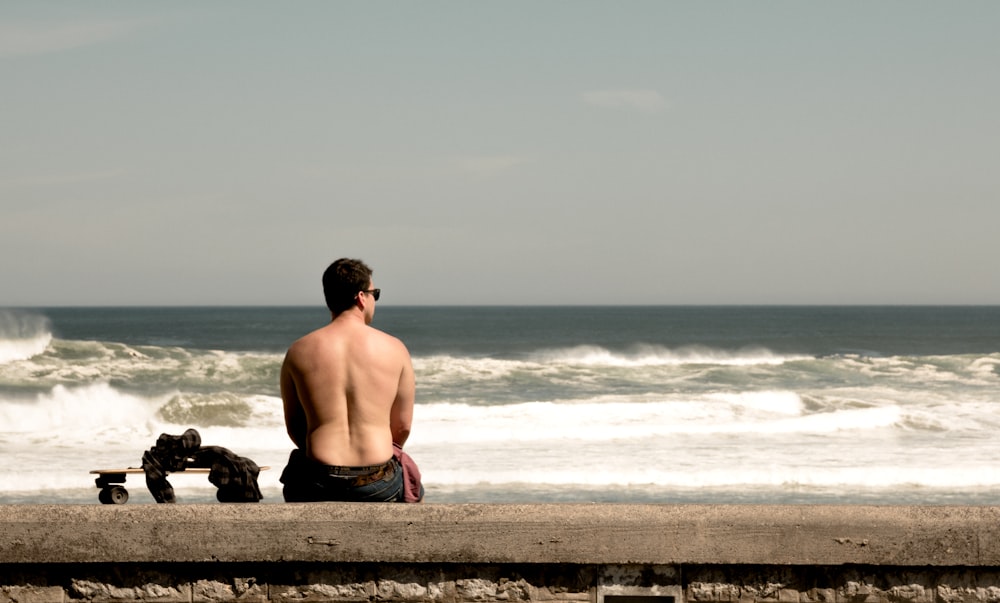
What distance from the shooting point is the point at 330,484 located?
13.0 ft

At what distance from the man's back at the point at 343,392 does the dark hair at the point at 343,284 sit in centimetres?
16

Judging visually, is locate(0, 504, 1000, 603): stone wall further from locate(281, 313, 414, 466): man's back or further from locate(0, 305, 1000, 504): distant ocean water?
locate(0, 305, 1000, 504): distant ocean water

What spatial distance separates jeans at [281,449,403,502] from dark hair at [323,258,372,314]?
0.61 m

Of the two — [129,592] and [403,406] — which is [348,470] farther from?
[129,592]

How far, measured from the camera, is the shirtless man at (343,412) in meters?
3.97

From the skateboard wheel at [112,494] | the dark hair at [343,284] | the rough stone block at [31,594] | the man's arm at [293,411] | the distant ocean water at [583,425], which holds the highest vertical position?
the dark hair at [343,284]

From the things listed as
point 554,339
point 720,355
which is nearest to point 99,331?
point 554,339

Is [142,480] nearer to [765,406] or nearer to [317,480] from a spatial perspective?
[317,480]

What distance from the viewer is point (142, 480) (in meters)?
13.5

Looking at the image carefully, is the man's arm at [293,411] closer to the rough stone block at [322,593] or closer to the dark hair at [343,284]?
the dark hair at [343,284]

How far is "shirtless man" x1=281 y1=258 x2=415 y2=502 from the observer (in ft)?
13.0

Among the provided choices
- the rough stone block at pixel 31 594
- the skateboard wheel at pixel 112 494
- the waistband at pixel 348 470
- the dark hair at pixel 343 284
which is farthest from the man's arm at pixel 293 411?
the skateboard wheel at pixel 112 494

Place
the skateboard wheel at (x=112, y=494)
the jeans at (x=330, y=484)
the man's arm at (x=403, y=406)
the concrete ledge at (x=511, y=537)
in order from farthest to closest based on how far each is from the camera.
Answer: the skateboard wheel at (x=112, y=494)
the man's arm at (x=403, y=406)
the jeans at (x=330, y=484)
the concrete ledge at (x=511, y=537)

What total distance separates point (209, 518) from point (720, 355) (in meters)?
55.7
